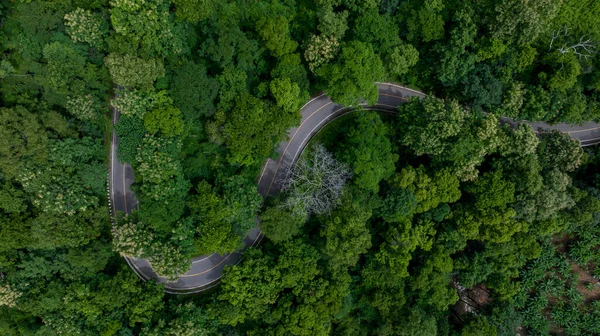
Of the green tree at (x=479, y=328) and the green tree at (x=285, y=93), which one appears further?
the green tree at (x=479, y=328)

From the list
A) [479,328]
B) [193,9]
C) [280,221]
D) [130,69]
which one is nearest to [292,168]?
[280,221]

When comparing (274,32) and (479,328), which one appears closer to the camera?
(274,32)

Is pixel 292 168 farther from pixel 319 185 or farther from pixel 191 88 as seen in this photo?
pixel 191 88

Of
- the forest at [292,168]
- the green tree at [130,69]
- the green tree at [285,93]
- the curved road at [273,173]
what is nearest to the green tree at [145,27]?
the forest at [292,168]

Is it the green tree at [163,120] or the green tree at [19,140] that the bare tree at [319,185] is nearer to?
the green tree at [163,120]

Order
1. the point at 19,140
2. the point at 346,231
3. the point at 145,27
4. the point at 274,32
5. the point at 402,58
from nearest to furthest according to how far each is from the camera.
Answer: the point at 145,27, the point at 19,140, the point at 274,32, the point at 346,231, the point at 402,58

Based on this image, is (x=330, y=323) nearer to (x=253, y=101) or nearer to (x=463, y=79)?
(x=253, y=101)
